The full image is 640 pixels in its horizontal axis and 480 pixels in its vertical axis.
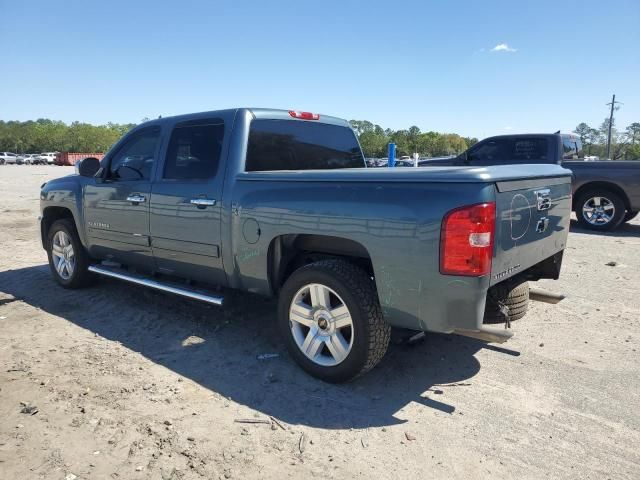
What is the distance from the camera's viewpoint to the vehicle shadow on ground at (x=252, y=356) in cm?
318

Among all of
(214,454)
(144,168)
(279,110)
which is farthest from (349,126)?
(214,454)

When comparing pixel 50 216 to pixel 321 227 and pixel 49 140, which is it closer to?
pixel 321 227

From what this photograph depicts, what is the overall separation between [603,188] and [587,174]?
430mm

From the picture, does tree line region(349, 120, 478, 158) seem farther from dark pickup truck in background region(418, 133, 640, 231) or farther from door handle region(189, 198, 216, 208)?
door handle region(189, 198, 216, 208)

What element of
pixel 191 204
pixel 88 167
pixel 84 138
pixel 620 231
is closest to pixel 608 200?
pixel 620 231

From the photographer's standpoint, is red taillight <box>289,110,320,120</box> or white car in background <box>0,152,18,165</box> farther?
white car in background <box>0,152,18,165</box>

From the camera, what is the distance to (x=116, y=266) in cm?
530

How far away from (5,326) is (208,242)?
2.28m

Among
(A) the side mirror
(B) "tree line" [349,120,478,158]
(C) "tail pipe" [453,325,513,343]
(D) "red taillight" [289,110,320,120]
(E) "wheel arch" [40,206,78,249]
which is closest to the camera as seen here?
(C) "tail pipe" [453,325,513,343]

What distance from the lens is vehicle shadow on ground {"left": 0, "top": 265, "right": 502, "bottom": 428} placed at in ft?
10.4

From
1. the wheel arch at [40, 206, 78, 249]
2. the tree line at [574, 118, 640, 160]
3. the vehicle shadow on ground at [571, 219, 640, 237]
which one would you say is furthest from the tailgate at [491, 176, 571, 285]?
the tree line at [574, 118, 640, 160]

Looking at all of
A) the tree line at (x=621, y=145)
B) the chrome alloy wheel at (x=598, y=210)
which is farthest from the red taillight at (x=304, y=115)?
the tree line at (x=621, y=145)

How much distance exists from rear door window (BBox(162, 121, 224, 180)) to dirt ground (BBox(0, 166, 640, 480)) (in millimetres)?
1420

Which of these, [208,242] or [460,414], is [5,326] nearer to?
[208,242]
